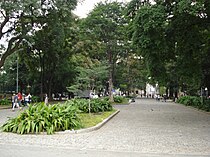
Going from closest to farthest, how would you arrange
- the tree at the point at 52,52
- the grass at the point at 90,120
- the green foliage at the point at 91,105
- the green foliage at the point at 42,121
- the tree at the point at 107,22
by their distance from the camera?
the green foliage at the point at 42,121 < the grass at the point at 90,120 < the green foliage at the point at 91,105 < the tree at the point at 52,52 < the tree at the point at 107,22

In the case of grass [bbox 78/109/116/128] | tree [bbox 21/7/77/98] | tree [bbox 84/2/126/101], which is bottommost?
grass [bbox 78/109/116/128]

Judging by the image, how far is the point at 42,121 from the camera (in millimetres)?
12078

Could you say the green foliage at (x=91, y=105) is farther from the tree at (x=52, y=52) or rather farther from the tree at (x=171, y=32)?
the tree at (x=52, y=52)

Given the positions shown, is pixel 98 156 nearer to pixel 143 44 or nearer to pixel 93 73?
pixel 143 44

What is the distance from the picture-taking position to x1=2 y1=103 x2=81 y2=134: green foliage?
11953mm

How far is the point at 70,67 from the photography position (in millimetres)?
52562

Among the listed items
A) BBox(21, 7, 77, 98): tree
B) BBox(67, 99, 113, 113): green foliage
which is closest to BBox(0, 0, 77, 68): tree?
BBox(21, 7, 77, 98): tree

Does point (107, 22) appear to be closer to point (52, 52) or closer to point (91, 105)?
point (52, 52)

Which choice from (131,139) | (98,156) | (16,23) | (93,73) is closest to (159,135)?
(131,139)

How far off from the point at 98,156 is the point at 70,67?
4520cm

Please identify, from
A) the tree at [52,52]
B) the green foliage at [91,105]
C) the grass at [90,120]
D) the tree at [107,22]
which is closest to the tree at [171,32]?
the grass at [90,120]

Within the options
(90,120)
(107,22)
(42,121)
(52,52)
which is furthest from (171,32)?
(52,52)

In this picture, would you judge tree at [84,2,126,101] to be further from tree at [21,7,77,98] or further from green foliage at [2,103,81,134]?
green foliage at [2,103,81,134]

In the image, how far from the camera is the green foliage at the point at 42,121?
12.0 meters
